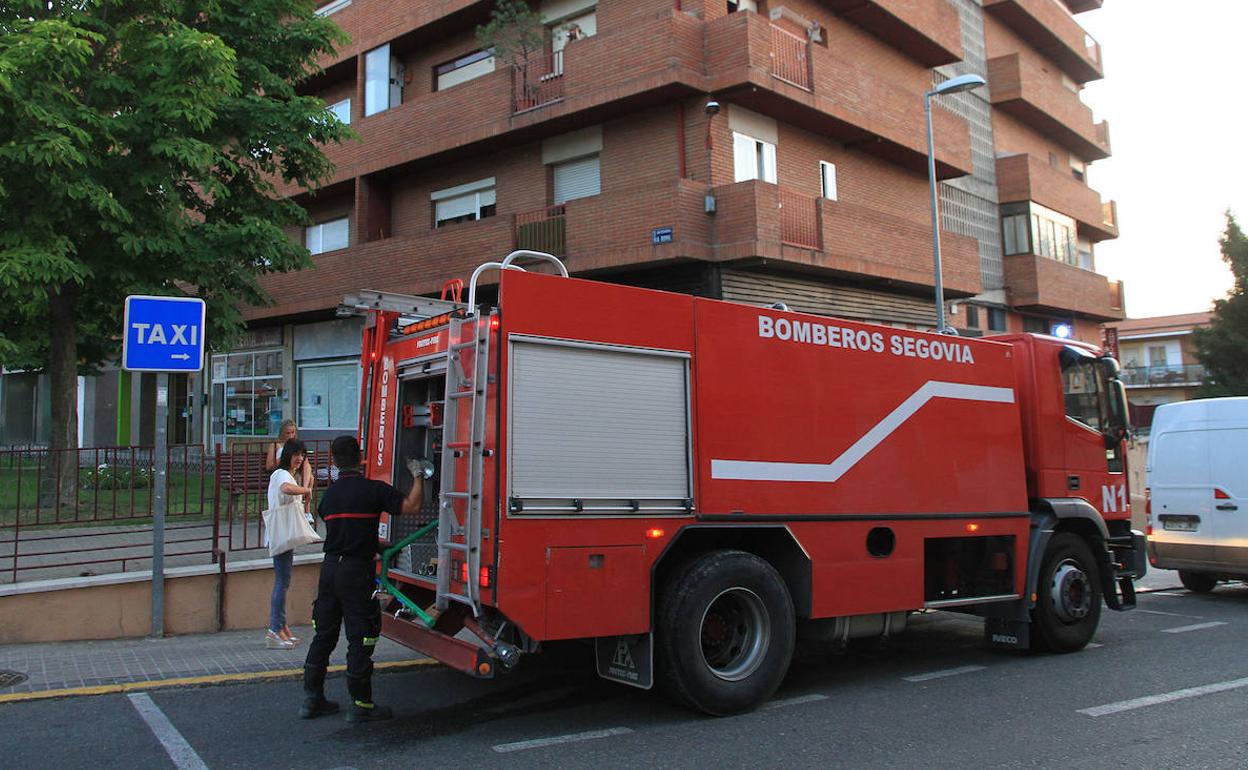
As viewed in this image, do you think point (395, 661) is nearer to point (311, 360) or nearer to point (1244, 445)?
point (1244, 445)

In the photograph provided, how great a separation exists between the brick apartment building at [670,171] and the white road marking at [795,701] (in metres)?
9.00

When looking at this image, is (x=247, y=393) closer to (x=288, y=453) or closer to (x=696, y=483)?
(x=288, y=453)

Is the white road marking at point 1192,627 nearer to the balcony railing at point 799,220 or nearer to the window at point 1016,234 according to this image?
the balcony railing at point 799,220

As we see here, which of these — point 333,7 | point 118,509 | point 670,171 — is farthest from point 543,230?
point 333,7

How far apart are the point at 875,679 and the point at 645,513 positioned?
104 inches

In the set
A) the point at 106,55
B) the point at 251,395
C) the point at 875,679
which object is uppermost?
the point at 106,55

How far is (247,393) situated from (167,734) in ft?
62.6

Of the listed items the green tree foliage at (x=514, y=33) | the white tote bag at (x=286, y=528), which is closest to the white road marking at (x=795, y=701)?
the white tote bag at (x=286, y=528)

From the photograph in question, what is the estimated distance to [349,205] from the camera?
68.9 feet

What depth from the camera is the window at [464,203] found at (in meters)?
17.9

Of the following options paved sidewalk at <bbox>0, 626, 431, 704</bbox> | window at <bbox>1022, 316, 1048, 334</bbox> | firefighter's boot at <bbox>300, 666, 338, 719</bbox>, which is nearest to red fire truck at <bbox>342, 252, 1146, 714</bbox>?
firefighter's boot at <bbox>300, 666, 338, 719</bbox>

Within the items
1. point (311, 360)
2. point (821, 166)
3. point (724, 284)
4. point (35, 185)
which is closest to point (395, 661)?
point (35, 185)

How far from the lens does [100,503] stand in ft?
26.3

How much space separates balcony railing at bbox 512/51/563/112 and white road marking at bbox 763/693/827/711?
41.6ft
